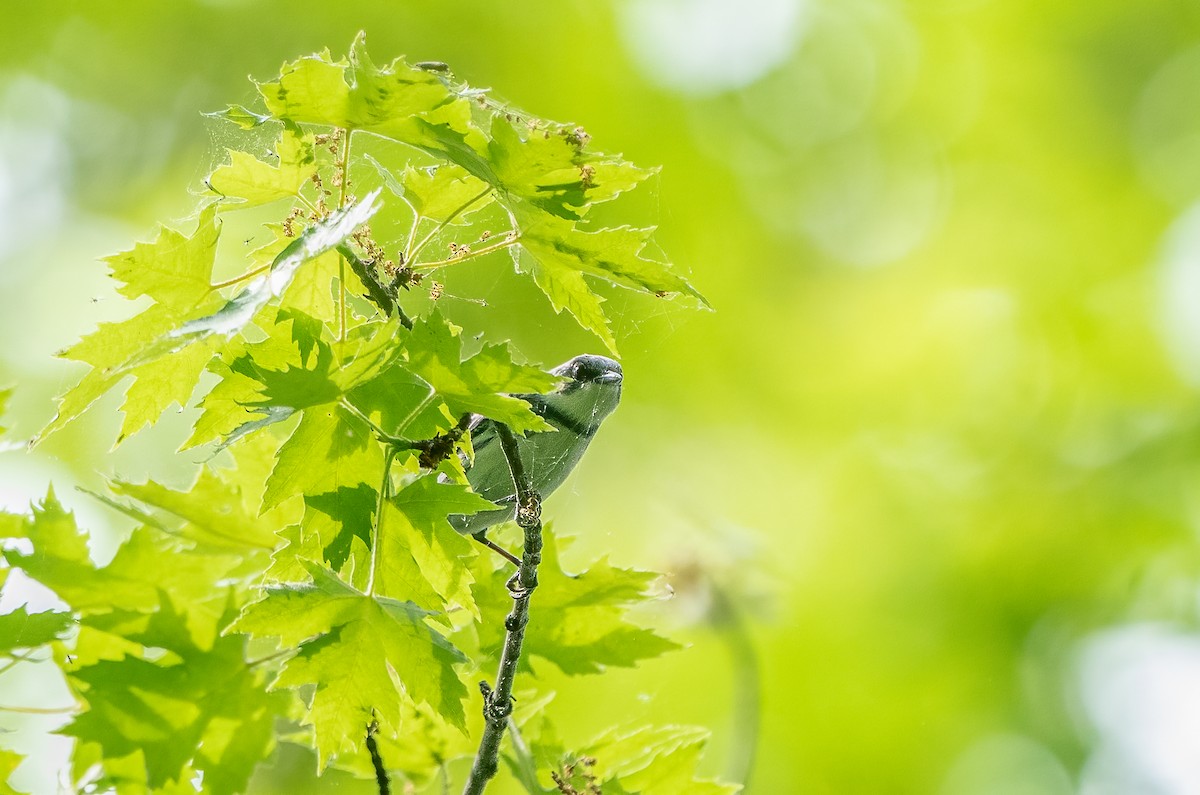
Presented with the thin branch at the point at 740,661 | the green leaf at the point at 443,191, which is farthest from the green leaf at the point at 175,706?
the thin branch at the point at 740,661

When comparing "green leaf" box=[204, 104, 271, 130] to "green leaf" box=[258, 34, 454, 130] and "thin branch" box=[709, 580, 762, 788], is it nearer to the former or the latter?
"green leaf" box=[258, 34, 454, 130]

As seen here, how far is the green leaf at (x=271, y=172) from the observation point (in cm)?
179

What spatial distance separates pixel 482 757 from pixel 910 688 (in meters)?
5.16

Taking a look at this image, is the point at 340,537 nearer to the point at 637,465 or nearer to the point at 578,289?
the point at 578,289

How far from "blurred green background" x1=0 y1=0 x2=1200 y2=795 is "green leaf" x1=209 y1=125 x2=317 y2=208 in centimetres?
Answer: 331

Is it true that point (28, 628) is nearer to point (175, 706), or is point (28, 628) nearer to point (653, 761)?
point (175, 706)

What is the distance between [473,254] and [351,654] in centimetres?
76

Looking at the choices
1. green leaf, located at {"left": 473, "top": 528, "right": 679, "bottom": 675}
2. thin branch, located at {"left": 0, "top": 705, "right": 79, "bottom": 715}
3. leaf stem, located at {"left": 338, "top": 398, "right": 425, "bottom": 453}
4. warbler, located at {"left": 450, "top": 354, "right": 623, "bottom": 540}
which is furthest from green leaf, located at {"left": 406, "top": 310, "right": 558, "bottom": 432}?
thin branch, located at {"left": 0, "top": 705, "right": 79, "bottom": 715}

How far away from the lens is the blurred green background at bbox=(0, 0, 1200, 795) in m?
6.30

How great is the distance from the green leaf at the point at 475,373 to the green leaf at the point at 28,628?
100 cm

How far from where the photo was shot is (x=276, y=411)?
1584 millimetres

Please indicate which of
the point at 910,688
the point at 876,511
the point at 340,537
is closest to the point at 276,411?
the point at 340,537

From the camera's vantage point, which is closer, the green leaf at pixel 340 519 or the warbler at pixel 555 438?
the green leaf at pixel 340 519

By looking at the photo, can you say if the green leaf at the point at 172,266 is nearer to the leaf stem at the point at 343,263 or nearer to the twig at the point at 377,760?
the leaf stem at the point at 343,263
